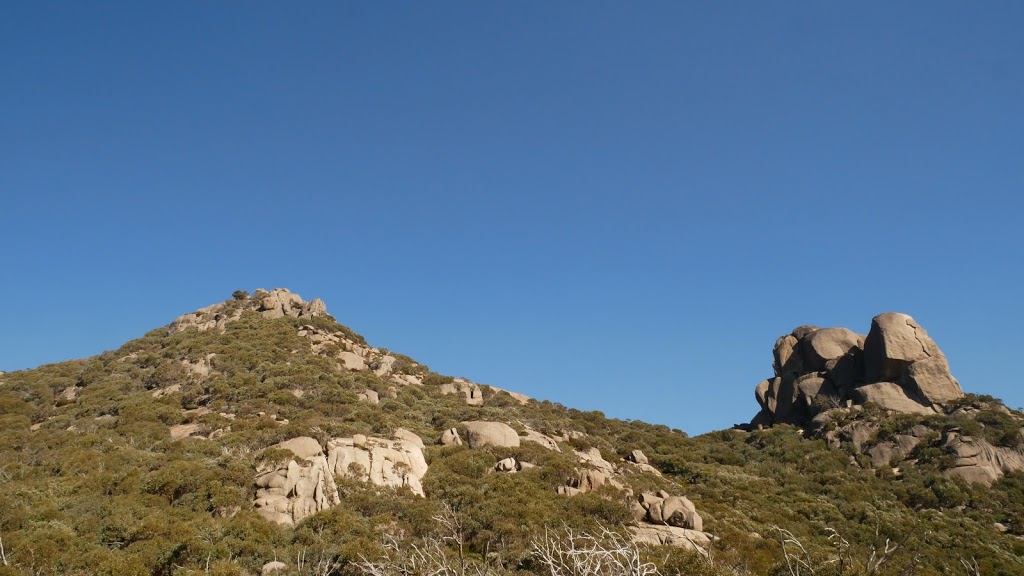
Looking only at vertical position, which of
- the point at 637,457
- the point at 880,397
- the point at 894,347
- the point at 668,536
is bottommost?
the point at 668,536

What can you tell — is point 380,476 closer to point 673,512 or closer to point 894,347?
point 673,512

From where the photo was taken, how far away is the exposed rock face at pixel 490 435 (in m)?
32.7

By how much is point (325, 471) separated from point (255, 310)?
3859 centimetres

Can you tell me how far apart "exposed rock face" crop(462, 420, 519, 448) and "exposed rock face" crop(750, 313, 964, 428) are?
3478 cm

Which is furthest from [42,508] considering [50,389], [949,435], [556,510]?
[949,435]

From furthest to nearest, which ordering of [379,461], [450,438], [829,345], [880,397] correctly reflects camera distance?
[829,345] → [880,397] → [450,438] → [379,461]

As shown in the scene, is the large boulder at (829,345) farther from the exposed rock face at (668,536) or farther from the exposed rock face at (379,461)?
the exposed rock face at (379,461)

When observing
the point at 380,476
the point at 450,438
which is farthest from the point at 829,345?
the point at 380,476

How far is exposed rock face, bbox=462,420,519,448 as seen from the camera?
32656mm

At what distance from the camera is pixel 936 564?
2644cm

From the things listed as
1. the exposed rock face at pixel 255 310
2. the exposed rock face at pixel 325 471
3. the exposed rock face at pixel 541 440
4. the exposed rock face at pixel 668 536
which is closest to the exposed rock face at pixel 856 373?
the exposed rock face at pixel 541 440

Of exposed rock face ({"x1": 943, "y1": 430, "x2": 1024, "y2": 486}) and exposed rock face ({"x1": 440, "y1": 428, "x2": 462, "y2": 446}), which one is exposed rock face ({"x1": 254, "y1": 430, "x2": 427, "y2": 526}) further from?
exposed rock face ({"x1": 943, "y1": 430, "x2": 1024, "y2": 486})

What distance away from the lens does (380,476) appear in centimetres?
2616

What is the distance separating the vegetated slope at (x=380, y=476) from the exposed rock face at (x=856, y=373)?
2247 mm
